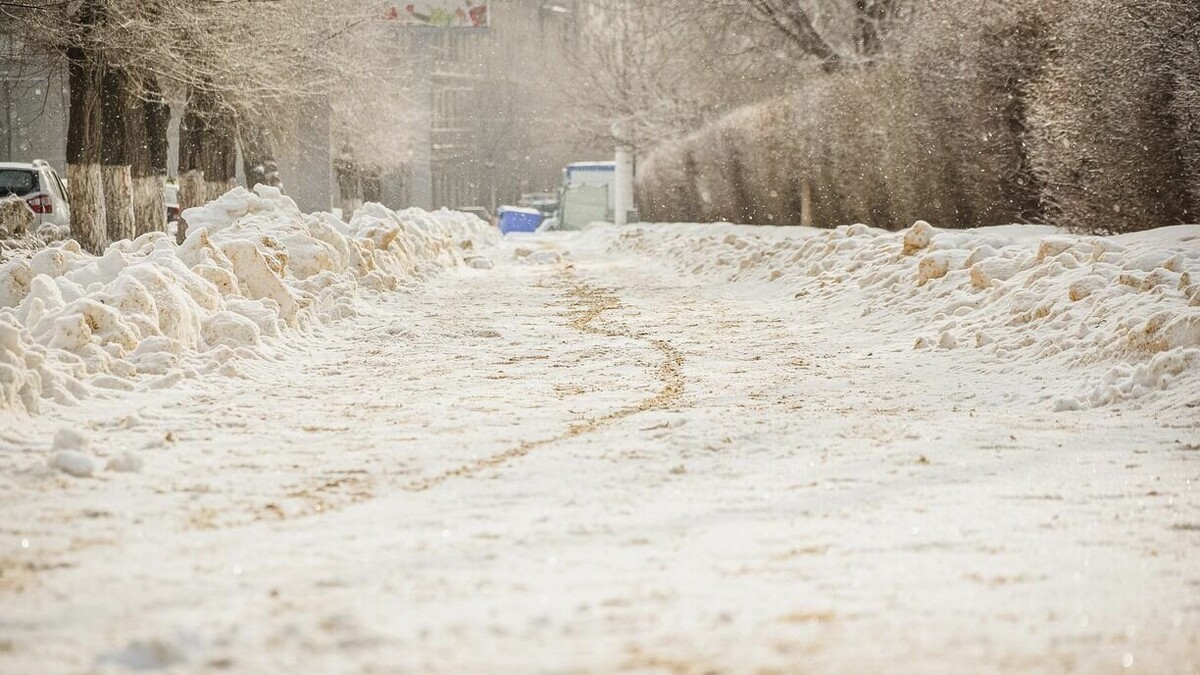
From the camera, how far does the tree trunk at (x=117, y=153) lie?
752 inches

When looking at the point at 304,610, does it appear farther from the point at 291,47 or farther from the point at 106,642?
the point at 291,47

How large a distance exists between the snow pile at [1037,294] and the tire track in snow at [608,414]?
1896 millimetres

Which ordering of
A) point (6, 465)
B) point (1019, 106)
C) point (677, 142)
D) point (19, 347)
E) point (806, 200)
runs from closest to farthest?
1. point (6, 465)
2. point (19, 347)
3. point (1019, 106)
4. point (806, 200)
5. point (677, 142)

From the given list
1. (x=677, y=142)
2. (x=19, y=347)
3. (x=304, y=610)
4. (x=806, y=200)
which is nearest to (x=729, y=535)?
(x=304, y=610)

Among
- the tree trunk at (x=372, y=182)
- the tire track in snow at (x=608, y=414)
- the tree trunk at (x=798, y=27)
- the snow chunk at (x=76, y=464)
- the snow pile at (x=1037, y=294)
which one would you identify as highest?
the tree trunk at (x=798, y=27)

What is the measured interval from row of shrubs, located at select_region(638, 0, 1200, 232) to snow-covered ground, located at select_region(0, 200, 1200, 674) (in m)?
1.18

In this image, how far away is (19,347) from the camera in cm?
644

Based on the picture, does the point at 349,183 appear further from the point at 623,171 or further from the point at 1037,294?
the point at 1037,294

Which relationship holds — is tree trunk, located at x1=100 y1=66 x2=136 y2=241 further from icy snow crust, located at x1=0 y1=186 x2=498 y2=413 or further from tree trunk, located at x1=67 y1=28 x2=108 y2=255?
icy snow crust, located at x1=0 y1=186 x2=498 y2=413

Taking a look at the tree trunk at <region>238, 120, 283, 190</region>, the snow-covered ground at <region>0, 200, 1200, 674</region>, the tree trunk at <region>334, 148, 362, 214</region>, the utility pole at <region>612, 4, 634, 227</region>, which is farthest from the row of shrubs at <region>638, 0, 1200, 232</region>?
the utility pole at <region>612, 4, 634, 227</region>

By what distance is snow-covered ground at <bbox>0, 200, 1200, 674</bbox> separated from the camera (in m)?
3.27

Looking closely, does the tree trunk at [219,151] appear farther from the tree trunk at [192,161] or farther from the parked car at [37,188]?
the parked car at [37,188]

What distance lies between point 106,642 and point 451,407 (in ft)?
13.2

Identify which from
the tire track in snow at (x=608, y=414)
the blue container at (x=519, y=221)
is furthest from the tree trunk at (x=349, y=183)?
the tire track in snow at (x=608, y=414)
